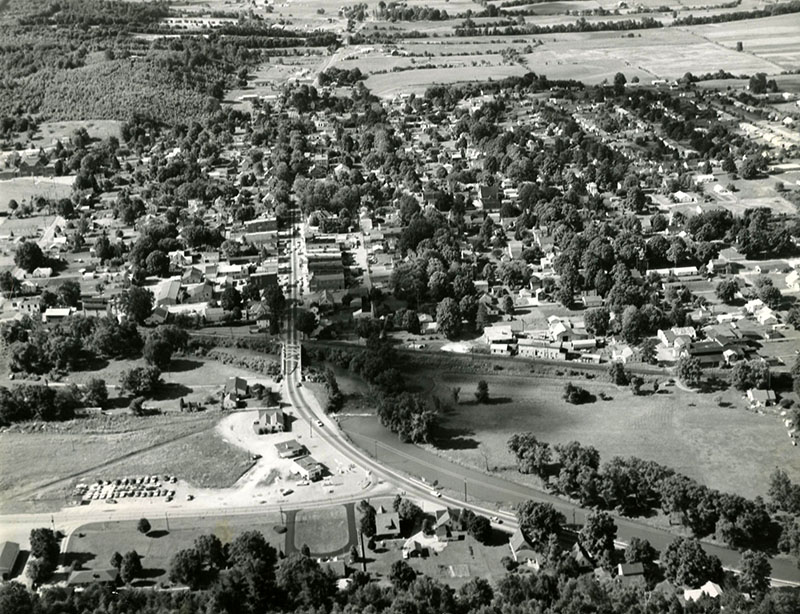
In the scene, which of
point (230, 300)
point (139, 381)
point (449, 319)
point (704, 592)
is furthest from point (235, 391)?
point (704, 592)

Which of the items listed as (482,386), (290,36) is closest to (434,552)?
(482,386)

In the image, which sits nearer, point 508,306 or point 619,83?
point 508,306

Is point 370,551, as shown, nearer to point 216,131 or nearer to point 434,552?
point 434,552

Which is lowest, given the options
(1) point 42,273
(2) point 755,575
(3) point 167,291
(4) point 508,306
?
(2) point 755,575

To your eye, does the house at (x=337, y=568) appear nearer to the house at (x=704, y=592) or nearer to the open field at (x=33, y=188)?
the house at (x=704, y=592)

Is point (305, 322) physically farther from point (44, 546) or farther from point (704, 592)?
point (704, 592)

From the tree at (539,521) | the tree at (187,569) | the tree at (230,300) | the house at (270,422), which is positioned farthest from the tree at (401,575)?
the tree at (230,300)

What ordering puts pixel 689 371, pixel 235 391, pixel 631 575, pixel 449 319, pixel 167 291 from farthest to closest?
pixel 167 291
pixel 449 319
pixel 235 391
pixel 689 371
pixel 631 575

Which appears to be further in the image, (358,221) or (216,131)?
(216,131)
